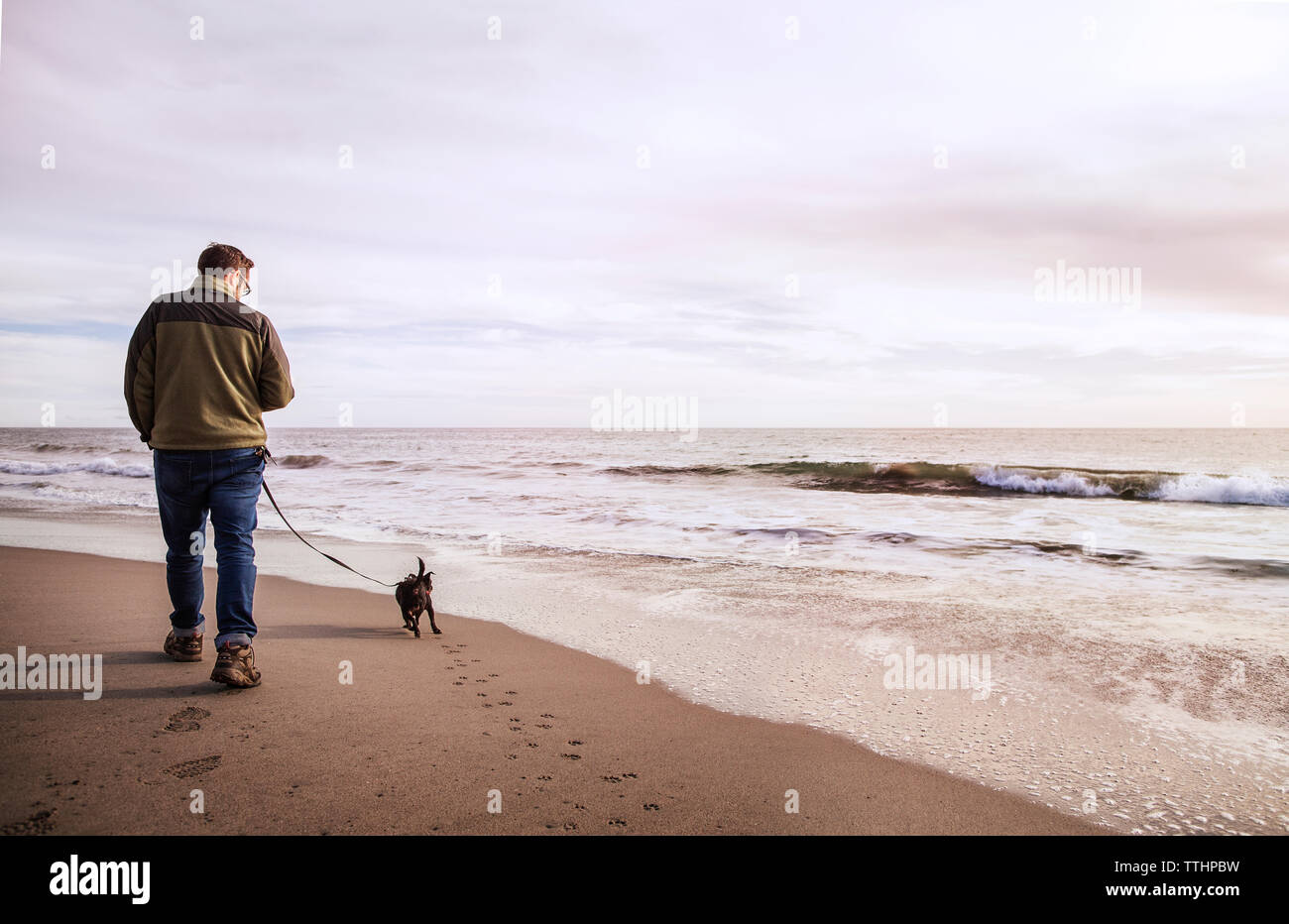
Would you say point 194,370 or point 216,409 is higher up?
point 194,370

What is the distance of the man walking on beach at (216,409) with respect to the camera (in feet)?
11.2

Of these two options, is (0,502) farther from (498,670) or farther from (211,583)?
(498,670)

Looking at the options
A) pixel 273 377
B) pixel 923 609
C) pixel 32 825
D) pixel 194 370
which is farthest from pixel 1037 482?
pixel 32 825

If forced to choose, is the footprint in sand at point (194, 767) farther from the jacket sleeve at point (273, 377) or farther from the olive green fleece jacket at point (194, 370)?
the jacket sleeve at point (273, 377)

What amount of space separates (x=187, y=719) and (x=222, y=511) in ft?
3.28

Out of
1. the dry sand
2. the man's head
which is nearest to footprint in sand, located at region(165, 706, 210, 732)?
the dry sand

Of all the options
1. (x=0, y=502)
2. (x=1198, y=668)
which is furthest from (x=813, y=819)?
(x=0, y=502)

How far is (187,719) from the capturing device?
3.06m

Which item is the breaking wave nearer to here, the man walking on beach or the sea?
the sea

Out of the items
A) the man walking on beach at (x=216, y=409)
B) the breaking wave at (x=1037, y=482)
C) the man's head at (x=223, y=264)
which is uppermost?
the man's head at (x=223, y=264)

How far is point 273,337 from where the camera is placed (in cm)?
363

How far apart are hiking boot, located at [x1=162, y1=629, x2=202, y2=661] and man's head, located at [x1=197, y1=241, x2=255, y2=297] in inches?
76.0

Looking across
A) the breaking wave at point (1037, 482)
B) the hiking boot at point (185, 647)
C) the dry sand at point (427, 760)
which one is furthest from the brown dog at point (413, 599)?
the breaking wave at point (1037, 482)

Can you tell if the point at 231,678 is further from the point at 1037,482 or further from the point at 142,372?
the point at 1037,482
